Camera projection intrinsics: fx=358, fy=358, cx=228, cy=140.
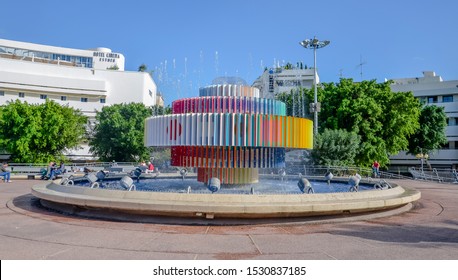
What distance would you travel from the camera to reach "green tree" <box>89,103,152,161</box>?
4381 centimetres

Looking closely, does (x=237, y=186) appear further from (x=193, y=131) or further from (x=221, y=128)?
(x=193, y=131)

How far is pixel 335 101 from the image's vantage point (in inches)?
1558

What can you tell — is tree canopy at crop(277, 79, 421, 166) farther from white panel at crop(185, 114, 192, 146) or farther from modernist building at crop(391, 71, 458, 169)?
white panel at crop(185, 114, 192, 146)

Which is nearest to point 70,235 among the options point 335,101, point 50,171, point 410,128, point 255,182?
point 255,182

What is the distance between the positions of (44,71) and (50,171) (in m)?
39.2

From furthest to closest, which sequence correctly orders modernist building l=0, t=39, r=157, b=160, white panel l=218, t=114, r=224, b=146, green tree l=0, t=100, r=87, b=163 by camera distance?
modernist building l=0, t=39, r=157, b=160, green tree l=0, t=100, r=87, b=163, white panel l=218, t=114, r=224, b=146

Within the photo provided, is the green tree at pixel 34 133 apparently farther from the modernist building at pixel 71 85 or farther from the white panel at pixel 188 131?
the white panel at pixel 188 131

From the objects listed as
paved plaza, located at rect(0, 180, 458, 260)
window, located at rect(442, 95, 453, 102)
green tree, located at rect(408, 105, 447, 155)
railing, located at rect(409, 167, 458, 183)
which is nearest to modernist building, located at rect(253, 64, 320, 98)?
window, located at rect(442, 95, 453, 102)

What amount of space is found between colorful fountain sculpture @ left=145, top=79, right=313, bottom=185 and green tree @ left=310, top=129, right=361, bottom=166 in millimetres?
16561

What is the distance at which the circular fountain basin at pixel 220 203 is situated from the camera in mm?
8719

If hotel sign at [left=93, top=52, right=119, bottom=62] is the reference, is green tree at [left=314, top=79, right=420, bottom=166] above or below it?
below

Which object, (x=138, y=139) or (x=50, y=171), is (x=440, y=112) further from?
(x=50, y=171)

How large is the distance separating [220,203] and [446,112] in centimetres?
5943

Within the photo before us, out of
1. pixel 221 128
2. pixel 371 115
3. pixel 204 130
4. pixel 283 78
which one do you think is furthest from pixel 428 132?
pixel 204 130
